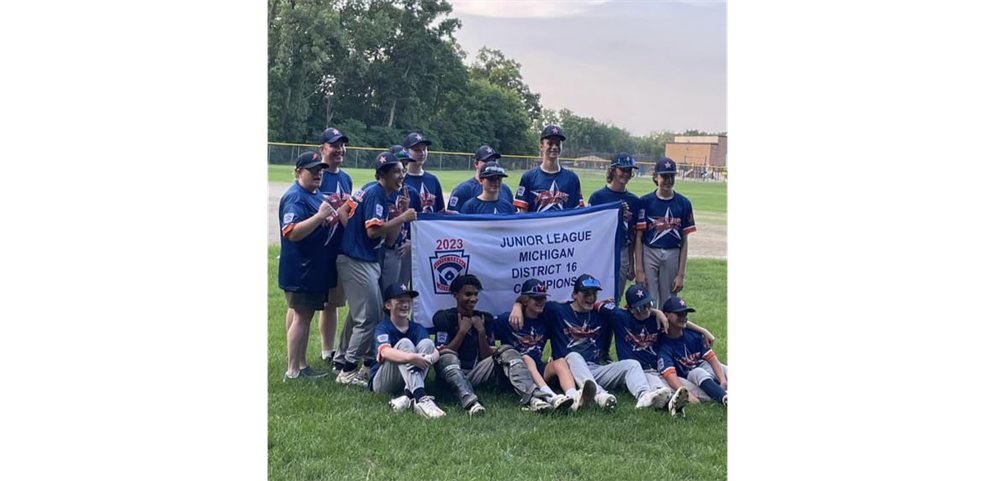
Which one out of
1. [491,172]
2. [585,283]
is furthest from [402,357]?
[491,172]

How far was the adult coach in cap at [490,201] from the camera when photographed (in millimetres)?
7219

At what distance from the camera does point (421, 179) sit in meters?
7.68

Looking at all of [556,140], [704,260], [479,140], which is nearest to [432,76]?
[479,140]

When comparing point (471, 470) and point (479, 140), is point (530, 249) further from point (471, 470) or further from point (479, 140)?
point (479, 140)

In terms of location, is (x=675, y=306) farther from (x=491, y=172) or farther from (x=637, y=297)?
(x=491, y=172)

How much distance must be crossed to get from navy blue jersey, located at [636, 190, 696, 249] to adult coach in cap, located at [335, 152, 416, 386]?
239 centimetres

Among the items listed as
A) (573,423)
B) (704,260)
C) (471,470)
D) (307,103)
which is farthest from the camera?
(307,103)

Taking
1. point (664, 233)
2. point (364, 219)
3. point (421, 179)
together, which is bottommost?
point (664, 233)

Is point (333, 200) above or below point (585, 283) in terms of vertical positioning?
above

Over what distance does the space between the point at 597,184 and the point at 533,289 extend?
102 feet

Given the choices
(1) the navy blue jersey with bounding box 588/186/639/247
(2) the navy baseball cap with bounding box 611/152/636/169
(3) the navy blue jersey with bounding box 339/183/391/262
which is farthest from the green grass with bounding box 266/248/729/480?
(2) the navy baseball cap with bounding box 611/152/636/169

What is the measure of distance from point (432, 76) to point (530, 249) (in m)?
37.8

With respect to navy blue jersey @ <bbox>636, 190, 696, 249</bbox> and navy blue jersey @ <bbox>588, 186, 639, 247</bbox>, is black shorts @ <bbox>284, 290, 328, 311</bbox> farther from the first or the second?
navy blue jersey @ <bbox>636, 190, 696, 249</bbox>
